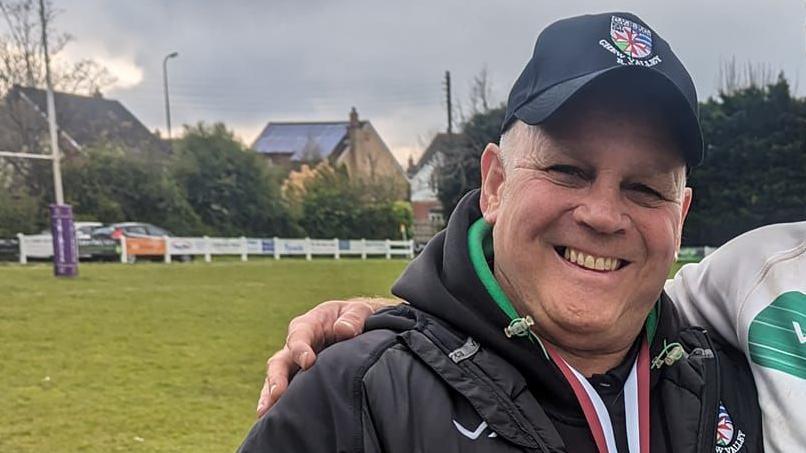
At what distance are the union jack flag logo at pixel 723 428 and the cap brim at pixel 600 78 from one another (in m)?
0.57

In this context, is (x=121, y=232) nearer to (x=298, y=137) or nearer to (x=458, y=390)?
(x=458, y=390)

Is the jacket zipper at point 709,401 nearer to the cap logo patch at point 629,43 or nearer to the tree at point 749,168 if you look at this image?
the cap logo patch at point 629,43

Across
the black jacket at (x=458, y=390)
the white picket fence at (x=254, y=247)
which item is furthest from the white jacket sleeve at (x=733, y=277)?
the white picket fence at (x=254, y=247)

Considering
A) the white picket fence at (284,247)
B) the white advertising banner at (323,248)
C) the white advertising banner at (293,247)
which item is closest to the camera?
the white picket fence at (284,247)

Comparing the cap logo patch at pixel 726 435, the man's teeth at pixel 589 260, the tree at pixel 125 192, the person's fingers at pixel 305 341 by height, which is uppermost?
the tree at pixel 125 192

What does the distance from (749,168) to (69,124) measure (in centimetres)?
3126

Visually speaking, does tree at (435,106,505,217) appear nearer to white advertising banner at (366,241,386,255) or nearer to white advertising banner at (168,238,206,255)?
white advertising banner at (366,241,386,255)

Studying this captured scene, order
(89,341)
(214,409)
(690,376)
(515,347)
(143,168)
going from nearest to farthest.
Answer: (515,347) < (690,376) < (214,409) < (89,341) < (143,168)

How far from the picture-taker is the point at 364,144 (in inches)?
2206

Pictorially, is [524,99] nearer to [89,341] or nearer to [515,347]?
[515,347]

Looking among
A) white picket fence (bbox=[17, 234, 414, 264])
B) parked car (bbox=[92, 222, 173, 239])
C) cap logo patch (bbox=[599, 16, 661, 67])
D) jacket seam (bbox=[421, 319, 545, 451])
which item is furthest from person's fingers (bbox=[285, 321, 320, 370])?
parked car (bbox=[92, 222, 173, 239])

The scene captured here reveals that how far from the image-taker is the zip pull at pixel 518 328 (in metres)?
1.54

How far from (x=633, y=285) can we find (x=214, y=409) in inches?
206

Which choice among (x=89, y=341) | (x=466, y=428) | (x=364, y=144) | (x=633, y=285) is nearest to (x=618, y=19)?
(x=633, y=285)
